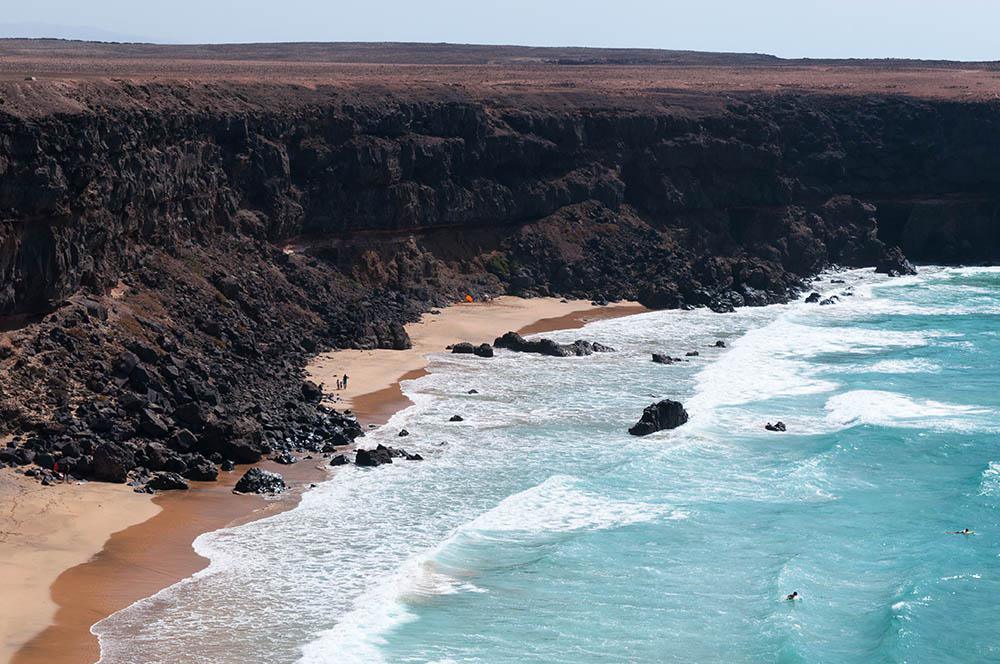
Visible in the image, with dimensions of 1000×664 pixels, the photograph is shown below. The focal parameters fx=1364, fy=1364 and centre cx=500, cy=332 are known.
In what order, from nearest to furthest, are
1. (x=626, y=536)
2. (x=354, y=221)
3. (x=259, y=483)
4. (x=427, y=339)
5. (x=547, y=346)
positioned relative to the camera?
(x=626, y=536)
(x=259, y=483)
(x=547, y=346)
(x=427, y=339)
(x=354, y=221)

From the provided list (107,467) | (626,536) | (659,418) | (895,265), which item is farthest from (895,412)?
(895,265)

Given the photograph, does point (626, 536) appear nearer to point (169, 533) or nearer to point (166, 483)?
point (169, 533)

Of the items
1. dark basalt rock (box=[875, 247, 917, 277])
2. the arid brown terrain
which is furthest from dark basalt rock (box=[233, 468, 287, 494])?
dark basalt rock (box=[875, 247, 917, 277])

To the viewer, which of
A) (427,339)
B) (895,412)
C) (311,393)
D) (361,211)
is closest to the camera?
(311,393)

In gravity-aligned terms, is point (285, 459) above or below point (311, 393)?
below

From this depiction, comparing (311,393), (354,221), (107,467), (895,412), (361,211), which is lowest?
(895,412)

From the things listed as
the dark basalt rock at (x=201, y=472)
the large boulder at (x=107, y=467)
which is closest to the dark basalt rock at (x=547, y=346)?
the dark basalt rock at (x=201, y=472)
